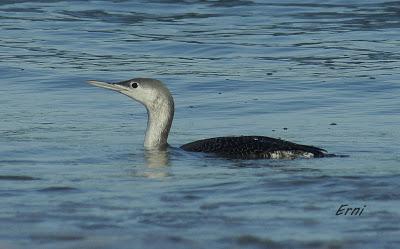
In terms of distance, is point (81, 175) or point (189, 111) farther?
point (189, 111)

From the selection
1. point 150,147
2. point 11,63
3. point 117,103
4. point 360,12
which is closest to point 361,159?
point 150,147

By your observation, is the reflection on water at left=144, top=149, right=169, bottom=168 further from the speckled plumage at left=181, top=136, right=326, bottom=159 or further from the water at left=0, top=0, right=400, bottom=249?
the speckled plumage at left=181, top=136, right=326, bottom=159

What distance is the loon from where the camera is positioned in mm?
11484

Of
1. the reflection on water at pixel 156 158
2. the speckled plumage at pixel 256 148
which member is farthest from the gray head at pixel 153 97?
the speckled plumage at pixel 256 148

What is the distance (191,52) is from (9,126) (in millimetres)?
7127

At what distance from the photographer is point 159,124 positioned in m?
12.7

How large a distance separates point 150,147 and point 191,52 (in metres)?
7.88

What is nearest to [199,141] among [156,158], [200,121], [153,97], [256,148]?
[156,158]

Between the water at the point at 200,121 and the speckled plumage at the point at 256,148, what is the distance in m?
0.16

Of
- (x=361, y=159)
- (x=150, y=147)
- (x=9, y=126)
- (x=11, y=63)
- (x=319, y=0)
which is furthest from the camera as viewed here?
(x=319, y=0)

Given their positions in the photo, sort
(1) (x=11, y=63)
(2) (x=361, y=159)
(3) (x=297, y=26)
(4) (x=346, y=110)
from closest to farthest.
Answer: (2) (x=361, y=159)
(4) (x=346, y=110)
(1) (x=11, y=63)
(3) (x=297, y=26)

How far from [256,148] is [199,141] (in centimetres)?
68

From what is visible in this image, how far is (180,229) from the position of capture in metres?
8.44

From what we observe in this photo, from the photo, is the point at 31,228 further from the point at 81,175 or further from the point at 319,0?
the point at 319,0
